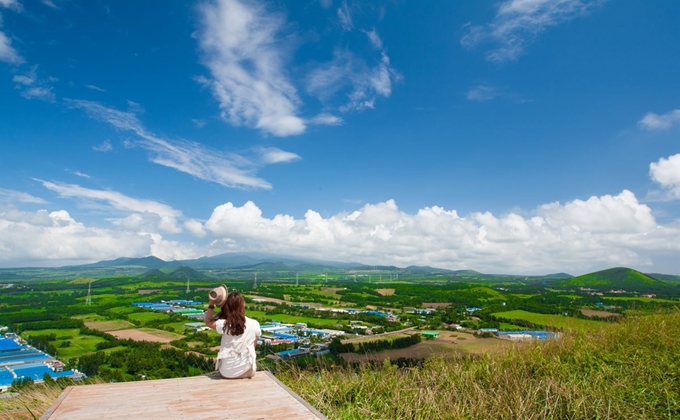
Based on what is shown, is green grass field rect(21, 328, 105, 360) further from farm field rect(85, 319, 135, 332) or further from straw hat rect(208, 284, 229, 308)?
straw hat rect(208, 284, 229, 308)

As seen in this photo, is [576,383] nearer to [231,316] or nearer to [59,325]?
[231,316]

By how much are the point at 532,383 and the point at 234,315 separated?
14.8ft

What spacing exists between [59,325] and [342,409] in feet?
203

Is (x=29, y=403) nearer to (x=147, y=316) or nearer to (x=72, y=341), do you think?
(x=72, y=341)

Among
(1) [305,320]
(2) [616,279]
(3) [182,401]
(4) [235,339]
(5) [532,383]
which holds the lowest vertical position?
(1) [305,320]

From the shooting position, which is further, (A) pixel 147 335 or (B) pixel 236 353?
(A) pixel 147 335

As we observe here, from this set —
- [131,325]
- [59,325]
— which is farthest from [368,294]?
[59,325]

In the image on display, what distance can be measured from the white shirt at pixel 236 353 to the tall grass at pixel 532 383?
1.12 m

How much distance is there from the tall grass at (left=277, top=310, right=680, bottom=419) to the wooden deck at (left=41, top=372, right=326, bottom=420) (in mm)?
1061

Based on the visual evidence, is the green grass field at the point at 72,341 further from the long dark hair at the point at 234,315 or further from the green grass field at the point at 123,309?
the long dark hair at the point at 234,315

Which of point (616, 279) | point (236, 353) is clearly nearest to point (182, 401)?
point (236, 353)

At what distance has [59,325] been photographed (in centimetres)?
5166

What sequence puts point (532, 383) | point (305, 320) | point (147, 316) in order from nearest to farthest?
1. point (532, 383)
2. point (305, 320)
3. point (147, 316)

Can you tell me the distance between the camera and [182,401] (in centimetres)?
380
